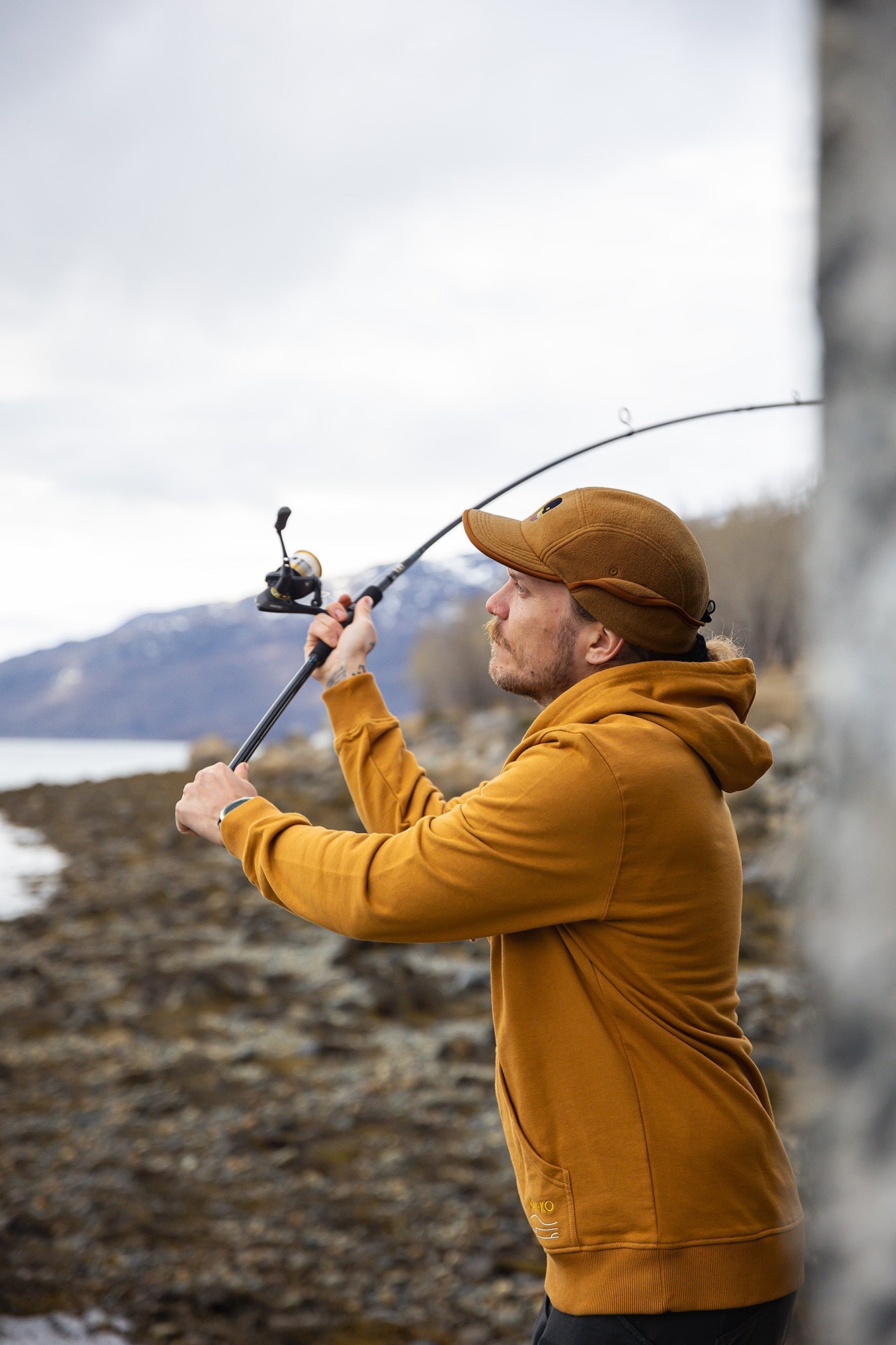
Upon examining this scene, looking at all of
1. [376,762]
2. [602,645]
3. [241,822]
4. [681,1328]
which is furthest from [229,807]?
[681,1328]

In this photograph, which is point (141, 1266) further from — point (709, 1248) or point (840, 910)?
point (840, 910)

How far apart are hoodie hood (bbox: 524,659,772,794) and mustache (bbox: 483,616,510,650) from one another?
6.3 inches

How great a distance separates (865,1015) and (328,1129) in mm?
5016

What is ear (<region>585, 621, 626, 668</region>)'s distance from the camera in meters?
1.79

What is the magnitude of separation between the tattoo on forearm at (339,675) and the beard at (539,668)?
1.48 feet

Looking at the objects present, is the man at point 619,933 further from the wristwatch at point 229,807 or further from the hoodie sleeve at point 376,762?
the hoodie sleeve at point 376,762

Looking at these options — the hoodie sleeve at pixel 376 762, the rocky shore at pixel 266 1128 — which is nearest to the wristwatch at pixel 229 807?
the hoodie sleeve at pixel 376 762

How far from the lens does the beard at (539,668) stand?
1828 millimetres

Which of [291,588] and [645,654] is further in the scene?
[291,588]

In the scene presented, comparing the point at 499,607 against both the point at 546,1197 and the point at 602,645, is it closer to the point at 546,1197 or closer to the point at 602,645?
the point at 602,645

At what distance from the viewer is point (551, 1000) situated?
1.65 meters

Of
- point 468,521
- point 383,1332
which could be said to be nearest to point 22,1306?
point 383,1332

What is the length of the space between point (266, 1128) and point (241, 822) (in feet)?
12.3

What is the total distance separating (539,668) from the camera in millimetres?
1851
